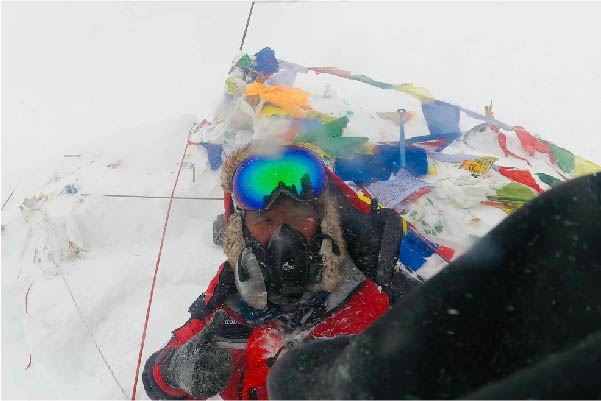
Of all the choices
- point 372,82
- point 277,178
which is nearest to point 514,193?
point 372,82

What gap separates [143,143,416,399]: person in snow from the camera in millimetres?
2121

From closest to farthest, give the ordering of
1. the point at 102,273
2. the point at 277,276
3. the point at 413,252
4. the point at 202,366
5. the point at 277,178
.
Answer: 1. the point at 202,366
2. the point at 277,276
3. the point at 277,178
4. the point at 413,252
5. the point at 102,273

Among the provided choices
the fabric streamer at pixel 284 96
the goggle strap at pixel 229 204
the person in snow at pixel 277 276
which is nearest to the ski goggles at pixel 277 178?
the person in snow at pixel 277 276

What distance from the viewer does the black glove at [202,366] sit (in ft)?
6.52

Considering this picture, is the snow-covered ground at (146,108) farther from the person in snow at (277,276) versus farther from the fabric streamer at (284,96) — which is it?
the person in snow at (277,276)

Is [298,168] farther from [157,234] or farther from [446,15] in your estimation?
[446,15]

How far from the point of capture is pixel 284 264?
209 cm

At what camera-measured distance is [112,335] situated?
392 cm

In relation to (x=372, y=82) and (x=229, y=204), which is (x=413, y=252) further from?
(x=372, y=82)

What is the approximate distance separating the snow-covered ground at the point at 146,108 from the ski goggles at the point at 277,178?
2051 mm

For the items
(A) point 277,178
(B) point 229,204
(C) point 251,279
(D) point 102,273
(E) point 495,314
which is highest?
(E) point 495,314

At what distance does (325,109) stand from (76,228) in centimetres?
249

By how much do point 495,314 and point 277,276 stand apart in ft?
4.67

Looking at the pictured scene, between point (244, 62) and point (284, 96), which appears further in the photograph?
point (244, 62)
